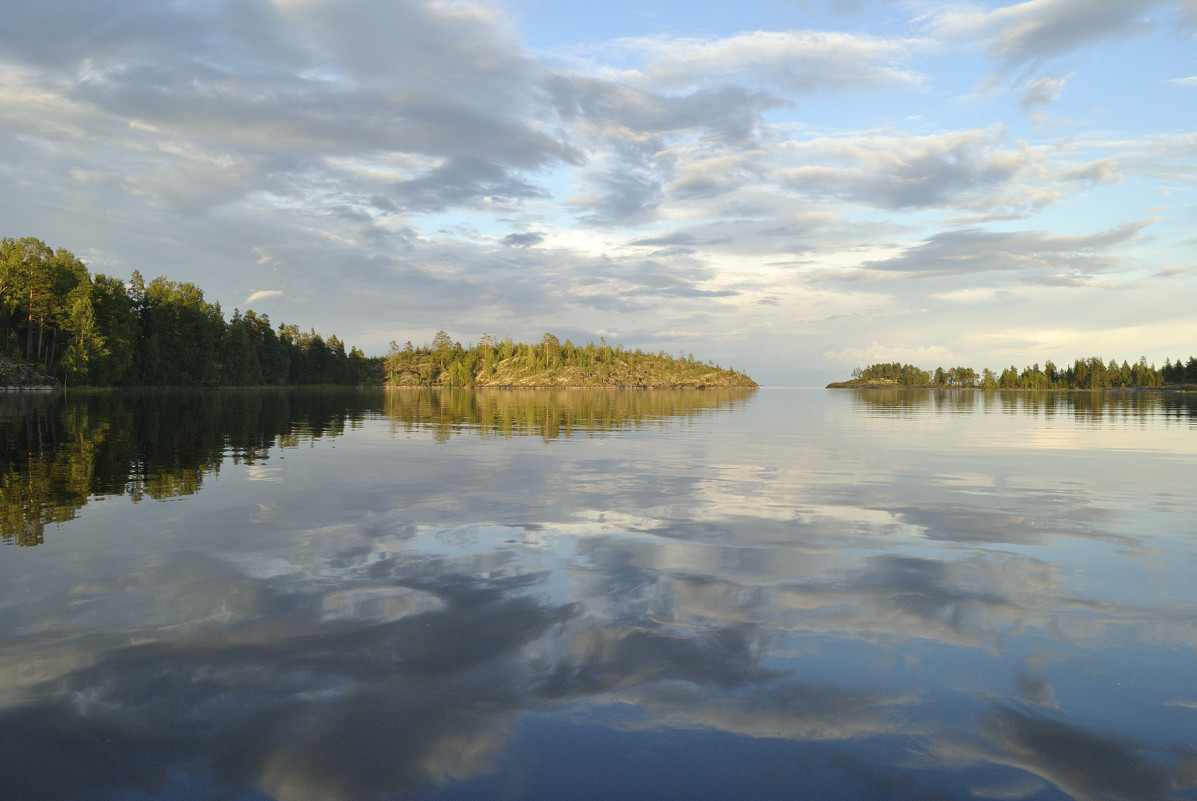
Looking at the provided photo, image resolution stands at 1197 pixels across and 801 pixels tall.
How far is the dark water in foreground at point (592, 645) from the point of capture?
5.23 m

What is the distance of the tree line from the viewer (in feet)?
341

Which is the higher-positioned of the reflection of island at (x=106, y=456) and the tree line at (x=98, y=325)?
the tree line at (x=98, y=325)

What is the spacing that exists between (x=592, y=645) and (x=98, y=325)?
139 m

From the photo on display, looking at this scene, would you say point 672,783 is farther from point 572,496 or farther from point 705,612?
point 572,496

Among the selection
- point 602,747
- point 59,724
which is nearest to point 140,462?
point 59,724

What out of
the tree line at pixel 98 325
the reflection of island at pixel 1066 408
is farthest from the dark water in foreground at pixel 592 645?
the tree line at pixel 98 325

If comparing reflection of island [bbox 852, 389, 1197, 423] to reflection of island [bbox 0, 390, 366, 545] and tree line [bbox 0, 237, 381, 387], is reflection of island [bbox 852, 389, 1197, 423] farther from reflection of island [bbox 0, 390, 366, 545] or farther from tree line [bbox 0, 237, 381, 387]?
tree line [bbox 0, 237, 381, 387]

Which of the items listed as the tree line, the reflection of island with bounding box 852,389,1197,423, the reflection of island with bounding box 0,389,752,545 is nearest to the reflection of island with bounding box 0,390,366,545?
the reflection of island with bounding box 0,389,752,545

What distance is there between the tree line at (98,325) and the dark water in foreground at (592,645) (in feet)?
380

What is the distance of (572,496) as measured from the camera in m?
17.3

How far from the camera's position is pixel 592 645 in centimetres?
753

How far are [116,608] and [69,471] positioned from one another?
15516mm

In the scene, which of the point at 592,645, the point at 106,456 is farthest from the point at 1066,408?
the point at 106,456

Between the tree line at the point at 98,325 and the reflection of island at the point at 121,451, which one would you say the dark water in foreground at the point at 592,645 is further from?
the tree line at the point at 98,325
